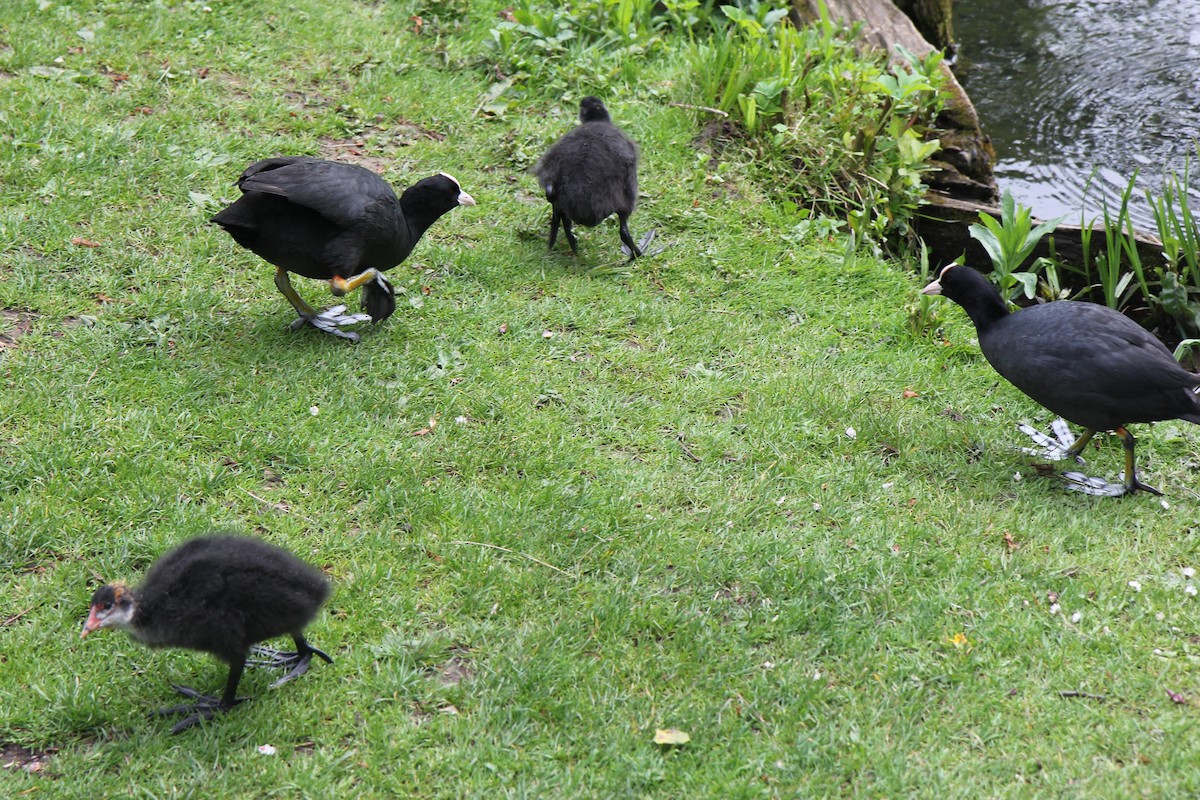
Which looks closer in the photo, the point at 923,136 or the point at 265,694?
the point at 265,694

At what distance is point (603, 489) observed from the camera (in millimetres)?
4609

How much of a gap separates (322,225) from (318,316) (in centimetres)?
65

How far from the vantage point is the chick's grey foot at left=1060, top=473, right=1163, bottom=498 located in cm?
484

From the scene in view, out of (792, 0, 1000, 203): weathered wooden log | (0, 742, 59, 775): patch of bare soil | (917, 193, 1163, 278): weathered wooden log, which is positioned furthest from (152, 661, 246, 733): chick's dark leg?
(792, 0, 1000, 203): weathered wooden log

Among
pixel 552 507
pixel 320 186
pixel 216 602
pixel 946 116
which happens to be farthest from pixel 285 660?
pixel 946 116

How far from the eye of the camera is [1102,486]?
4.88 metres

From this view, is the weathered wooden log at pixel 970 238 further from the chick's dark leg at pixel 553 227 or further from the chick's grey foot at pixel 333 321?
the chick's grey foot at pixel 333 321

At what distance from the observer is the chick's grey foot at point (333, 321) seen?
5.48 metres

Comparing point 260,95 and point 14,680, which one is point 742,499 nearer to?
A: point 14,680

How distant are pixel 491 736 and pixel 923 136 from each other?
19.8 feet

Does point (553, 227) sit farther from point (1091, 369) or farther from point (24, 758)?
point (24, 758)

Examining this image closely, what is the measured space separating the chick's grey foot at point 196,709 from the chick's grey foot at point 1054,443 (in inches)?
149

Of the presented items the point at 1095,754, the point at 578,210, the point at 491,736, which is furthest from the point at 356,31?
the point at 1095,754

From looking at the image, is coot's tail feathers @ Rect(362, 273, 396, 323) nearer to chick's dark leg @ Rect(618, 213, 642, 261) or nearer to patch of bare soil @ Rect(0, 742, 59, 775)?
chick's dark leg @ Rect(618, 213, 642, 261)
